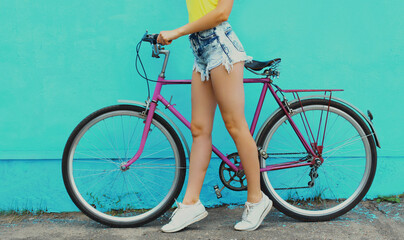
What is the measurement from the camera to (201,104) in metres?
3.01

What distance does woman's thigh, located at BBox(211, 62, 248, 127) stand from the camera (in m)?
2.84

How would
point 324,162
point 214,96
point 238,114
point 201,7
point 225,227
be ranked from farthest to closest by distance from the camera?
point 324,162 → point 225,227 → point 214,96 → point 238,114 → point 201,7

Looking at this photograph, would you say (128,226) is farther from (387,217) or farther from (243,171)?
(387,217)

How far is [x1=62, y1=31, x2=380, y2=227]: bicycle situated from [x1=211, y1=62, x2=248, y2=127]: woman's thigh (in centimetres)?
30

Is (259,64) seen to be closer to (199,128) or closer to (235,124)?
(235,124)

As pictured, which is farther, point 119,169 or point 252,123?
point 119,169

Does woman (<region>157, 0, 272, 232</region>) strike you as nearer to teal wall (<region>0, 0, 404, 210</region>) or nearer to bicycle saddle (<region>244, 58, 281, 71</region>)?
bicycle saddle (<region>244, 58, 281, 71</region>)

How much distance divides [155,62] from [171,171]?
860 millimetres

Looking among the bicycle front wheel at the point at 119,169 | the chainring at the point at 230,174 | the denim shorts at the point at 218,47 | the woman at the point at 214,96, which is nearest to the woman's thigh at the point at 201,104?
the woman at the point at 214,96

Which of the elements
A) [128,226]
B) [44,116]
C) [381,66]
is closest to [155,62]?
[44,116]

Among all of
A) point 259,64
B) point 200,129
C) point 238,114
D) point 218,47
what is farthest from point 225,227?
point 218,47

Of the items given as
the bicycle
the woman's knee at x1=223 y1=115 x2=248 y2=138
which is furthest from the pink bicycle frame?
the woman's knee at x1=223 y1=115 x2=248 y2=138

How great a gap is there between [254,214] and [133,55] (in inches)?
58.7

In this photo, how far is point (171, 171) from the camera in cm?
351
